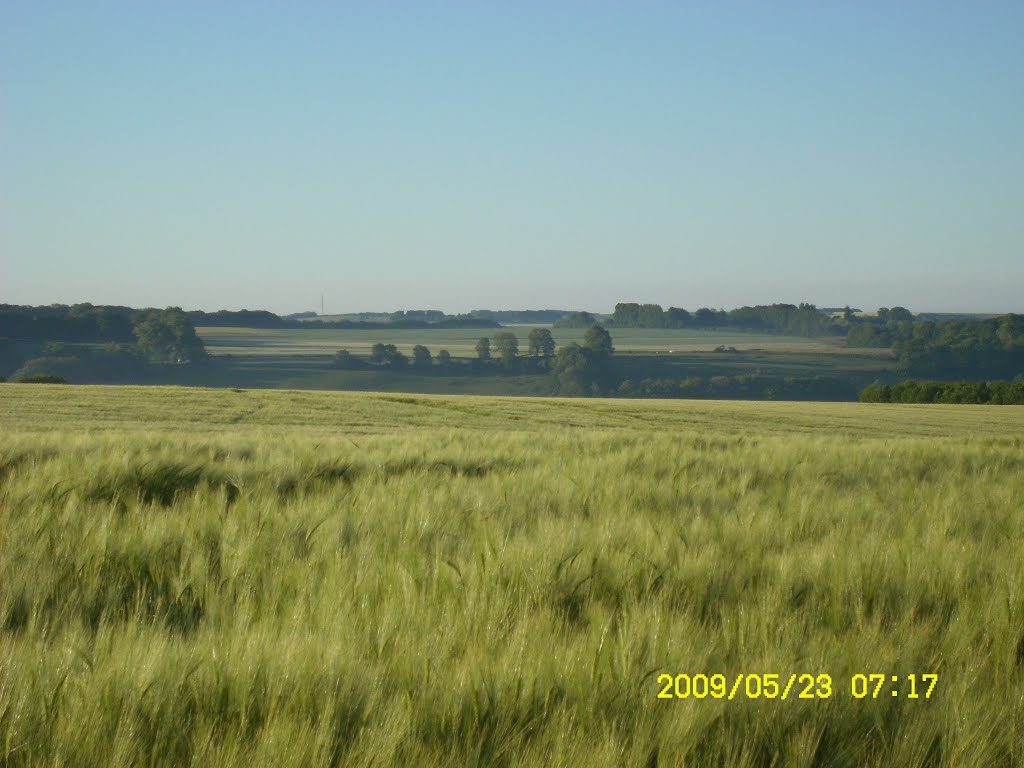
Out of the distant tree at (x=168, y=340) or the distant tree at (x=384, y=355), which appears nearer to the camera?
the distant tree at (x=168, y=340)

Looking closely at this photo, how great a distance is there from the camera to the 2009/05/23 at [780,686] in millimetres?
2447

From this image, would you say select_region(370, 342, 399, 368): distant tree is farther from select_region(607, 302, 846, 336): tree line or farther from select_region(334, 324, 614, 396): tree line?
select_region(607, 302, 846, 336): tree line

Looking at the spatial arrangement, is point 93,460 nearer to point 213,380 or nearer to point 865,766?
point 865,766

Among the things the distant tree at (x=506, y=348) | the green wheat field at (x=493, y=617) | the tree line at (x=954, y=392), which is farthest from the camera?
the distant tree at (x=506, y=348)

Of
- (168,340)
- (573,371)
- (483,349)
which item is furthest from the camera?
(483,349)

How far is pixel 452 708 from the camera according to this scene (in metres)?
2.28

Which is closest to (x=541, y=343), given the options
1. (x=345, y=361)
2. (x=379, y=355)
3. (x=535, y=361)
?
(x=535, y=361)

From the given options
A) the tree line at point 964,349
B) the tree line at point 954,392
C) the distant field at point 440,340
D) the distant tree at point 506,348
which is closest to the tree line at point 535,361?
the distant tree at point 506,348

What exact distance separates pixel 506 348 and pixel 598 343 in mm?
12052

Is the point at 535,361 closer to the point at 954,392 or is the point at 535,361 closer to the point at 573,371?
the point at 573,371

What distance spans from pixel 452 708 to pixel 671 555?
6.30ft

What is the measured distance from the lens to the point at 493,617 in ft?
9.83

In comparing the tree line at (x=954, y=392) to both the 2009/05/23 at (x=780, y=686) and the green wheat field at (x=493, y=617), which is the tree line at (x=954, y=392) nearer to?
the green wheat field at (x=493, y=617)

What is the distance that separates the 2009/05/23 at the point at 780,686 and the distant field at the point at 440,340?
11081cm
